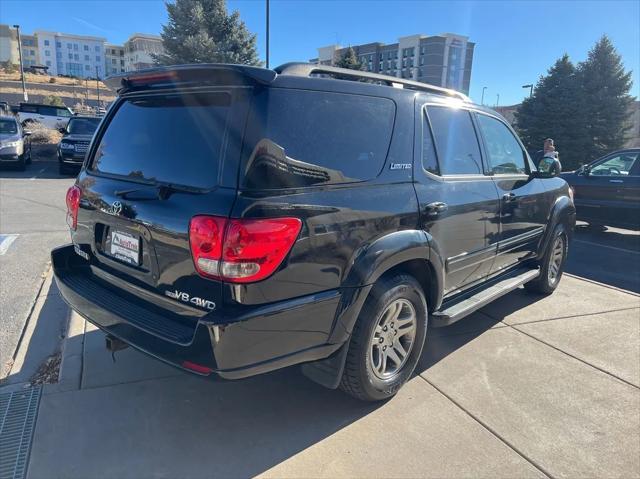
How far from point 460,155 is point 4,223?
282 inches

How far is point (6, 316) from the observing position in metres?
4.10

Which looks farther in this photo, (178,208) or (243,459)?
(243,459)

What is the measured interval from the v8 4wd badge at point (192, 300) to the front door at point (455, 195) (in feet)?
4.87

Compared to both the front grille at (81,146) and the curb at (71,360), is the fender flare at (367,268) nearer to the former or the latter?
the curb at (71,360)

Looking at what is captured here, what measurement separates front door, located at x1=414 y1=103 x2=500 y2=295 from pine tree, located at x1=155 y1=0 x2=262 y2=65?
18697 millimetres

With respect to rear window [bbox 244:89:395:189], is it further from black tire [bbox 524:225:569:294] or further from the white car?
the white car

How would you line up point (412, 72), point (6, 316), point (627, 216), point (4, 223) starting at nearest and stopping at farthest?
point (6, 316), point (4, 223), point (627, 216), point (412, 72)

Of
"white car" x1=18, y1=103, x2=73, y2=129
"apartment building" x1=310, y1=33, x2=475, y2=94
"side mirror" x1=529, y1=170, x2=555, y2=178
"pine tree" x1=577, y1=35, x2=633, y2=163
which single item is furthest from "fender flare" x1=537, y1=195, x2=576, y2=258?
"apartment building" x1=310, y1=33, x2=475, y2=94

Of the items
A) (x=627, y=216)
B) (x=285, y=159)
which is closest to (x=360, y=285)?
(x=285, y=159)

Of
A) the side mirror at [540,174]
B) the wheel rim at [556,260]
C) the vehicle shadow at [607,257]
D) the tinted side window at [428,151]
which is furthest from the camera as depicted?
the vehicle shadow at [607,257]

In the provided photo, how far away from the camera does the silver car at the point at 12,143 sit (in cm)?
1394

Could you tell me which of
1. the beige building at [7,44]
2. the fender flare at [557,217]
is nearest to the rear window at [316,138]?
the fender flare at [557,217]

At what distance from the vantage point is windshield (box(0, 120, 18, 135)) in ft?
47.3

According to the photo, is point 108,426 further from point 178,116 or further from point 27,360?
point 178,116
